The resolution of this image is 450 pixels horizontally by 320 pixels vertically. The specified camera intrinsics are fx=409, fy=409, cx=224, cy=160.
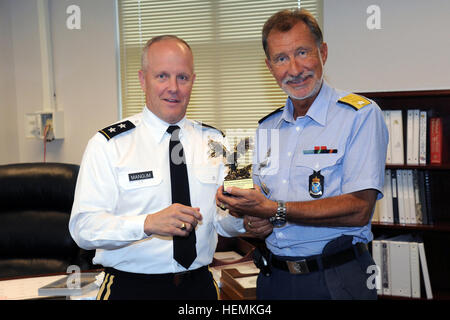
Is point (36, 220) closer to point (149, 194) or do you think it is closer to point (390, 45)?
point (149, 194)

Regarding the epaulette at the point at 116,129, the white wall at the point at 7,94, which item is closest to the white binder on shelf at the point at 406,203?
the epaulette at the point at 116,129

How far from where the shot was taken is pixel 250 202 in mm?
A: 1312

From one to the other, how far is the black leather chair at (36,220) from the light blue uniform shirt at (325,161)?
1332 mm

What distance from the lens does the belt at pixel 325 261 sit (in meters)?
1.33

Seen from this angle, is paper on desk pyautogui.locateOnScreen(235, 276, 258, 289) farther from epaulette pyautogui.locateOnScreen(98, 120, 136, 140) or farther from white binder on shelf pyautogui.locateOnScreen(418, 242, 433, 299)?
white binder on shelf pyautogui.locateOnScreen(418, 242, 433, 299)

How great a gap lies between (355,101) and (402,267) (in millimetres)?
1679

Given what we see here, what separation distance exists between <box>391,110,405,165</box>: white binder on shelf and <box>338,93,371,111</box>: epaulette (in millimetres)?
1353

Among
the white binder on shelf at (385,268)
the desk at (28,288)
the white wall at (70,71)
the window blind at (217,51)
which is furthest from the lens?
the white wall at (70,71)

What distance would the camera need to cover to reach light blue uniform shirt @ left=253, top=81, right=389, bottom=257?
4.40 feet

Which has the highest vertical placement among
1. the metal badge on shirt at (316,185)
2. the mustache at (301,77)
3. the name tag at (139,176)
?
the mustache at (301,77)

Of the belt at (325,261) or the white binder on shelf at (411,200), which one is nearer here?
the belt at (325,261)

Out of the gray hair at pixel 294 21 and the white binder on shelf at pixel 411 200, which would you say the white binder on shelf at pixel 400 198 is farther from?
the gray hair at pixel 294 21

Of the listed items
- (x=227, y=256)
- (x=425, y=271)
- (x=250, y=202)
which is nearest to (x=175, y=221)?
(x=250, y=202)

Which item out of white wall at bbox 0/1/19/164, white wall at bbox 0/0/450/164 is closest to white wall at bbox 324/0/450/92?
white wall at bbox 0/0/450/164
